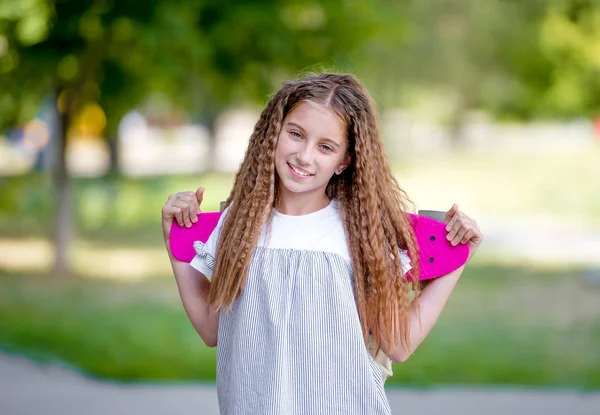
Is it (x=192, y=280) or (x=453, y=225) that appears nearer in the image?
(x=453, y=225)

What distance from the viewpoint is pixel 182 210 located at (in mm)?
2164

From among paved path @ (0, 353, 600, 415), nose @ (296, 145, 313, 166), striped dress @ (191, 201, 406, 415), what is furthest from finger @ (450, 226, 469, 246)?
paved path @ (0, 353, 600, 415)

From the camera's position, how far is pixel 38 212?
46.6 ft

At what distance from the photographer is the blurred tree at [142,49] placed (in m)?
7.61

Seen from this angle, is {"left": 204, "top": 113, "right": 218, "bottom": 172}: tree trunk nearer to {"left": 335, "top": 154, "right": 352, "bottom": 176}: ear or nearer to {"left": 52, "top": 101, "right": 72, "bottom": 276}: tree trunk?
{"left": 52, "top": 101, "right": 72, "bottom": 276}: tree trunk

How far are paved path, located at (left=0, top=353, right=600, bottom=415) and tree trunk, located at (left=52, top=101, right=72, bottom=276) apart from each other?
151 inches

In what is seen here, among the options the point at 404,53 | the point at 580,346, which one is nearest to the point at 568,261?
the point at 580,346

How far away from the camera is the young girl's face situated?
204 centimetres

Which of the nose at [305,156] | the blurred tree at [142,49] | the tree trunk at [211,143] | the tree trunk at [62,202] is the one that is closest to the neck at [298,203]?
the nose at [305,156]

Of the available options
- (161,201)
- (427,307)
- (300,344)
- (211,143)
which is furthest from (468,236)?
(211,143)

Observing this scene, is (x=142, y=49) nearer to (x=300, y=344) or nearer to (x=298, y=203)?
(x=298, y=203)

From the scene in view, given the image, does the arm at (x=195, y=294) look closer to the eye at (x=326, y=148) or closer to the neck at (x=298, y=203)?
the neck at (x=298, y=203)

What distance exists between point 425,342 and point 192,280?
5591mm

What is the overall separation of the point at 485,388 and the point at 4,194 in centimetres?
694
